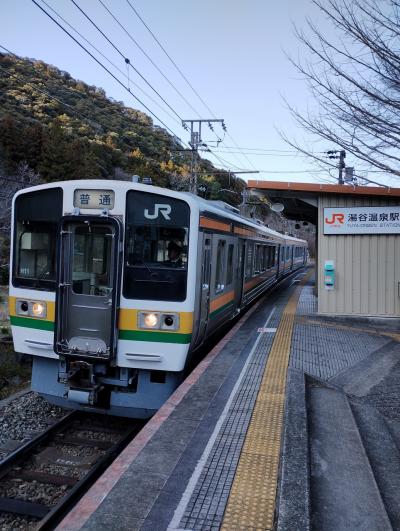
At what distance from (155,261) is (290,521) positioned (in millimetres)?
3271

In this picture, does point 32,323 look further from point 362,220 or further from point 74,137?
point 74,137

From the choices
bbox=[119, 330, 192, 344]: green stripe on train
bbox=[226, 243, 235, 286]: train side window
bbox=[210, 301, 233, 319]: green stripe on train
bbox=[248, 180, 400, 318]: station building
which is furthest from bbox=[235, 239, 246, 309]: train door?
bbox=[119, 330, 192, 344]: green stripe on train

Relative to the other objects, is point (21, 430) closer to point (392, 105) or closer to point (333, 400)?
point (333, 400)

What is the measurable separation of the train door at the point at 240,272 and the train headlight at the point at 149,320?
439 centimetres

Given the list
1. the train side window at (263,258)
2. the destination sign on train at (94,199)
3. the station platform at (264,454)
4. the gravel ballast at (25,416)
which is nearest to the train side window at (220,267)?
the station platform at (264,454)

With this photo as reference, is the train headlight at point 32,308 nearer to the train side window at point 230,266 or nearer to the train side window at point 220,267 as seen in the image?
the train side window at point 220,267

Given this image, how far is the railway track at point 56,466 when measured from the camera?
4160mm

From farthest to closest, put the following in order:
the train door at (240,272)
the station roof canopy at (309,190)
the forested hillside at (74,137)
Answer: the forested hillside at (74,137), the station roof canopy at (309,190), the train door at (240,272)

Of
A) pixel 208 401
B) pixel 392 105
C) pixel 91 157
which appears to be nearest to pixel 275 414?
pixel 208 401

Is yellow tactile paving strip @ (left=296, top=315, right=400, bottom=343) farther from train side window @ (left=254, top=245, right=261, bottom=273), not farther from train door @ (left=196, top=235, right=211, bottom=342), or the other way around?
train door @ (left=196, top=235, right=211, bottom=342)

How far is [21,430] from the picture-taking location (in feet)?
19.5

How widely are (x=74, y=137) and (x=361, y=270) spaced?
36.0 meters

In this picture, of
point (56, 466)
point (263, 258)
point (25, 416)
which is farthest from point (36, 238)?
point (263, 258)

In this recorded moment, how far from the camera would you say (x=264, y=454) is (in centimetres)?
402
